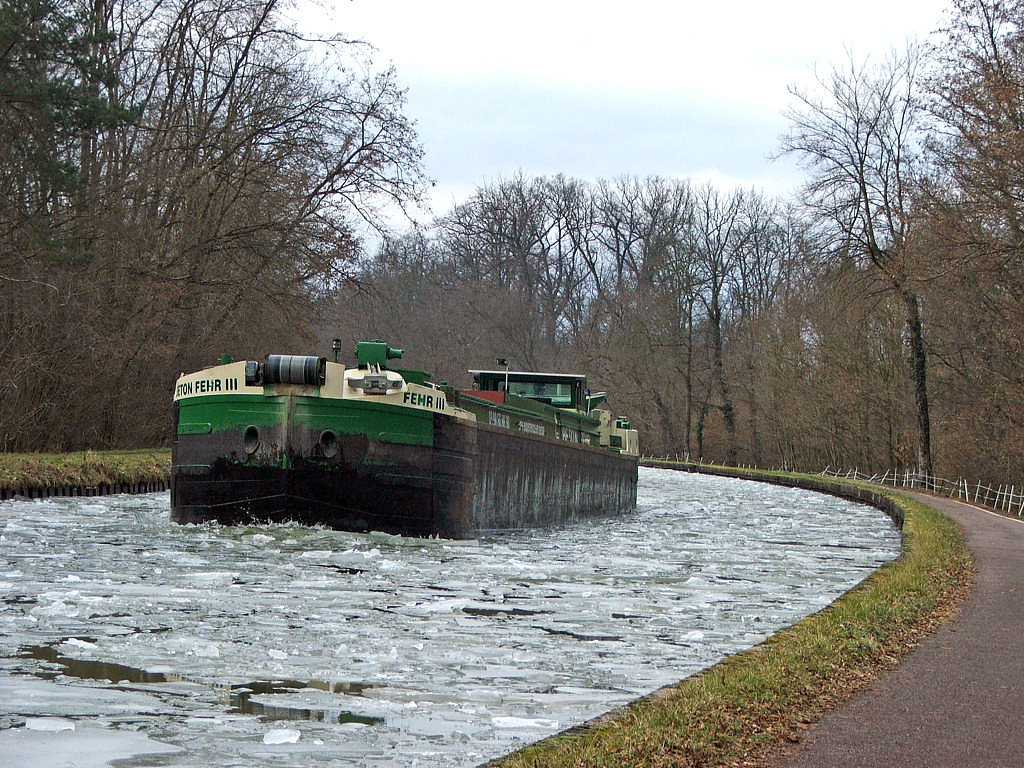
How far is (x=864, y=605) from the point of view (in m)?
9.70

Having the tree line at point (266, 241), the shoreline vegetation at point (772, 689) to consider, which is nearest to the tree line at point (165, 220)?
the tree line at point (266, 241)

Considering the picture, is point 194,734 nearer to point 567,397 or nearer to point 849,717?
point 849,717

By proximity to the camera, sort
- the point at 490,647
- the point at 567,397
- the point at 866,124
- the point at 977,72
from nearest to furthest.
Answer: the point at 490,647 → the point at 977,72 → the point at 567,397 → the point at 866,124

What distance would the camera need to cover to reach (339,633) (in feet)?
27.8

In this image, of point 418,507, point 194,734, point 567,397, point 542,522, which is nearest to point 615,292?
point 567,397

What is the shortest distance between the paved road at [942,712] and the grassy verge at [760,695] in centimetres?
16

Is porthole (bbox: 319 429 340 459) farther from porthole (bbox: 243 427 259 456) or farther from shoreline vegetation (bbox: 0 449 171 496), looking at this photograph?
shoreline vegetation (bbox: 0 449 171 496)

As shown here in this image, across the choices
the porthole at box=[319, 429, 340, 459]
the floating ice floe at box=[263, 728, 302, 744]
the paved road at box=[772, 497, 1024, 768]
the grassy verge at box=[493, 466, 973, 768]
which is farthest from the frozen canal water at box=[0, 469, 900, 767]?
the paved road at box=[772, 497, 1024, 768]

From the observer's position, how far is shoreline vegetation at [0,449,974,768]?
514 centimetres

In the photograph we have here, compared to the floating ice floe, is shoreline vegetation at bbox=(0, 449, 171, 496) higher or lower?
higher

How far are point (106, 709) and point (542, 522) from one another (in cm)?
1618

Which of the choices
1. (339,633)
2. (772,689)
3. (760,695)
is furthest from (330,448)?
(760,695)

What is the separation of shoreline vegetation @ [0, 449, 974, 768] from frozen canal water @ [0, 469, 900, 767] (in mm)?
411

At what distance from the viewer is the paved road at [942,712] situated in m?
5.11
